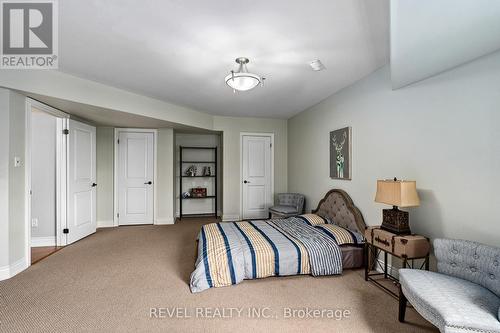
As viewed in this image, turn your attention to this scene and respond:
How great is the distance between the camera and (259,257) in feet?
8.23

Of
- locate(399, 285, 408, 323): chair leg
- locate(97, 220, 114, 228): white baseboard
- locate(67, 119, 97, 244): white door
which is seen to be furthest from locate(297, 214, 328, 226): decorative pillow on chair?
locate(97, 220, 114, 228): white baseboard

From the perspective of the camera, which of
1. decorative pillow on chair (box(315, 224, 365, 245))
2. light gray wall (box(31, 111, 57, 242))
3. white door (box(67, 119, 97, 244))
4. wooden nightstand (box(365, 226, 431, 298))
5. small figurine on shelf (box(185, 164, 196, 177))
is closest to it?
wooden nightstand (box(365, 226, 431, 298))

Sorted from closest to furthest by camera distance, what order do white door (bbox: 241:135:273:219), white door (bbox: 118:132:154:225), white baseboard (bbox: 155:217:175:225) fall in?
white door (bbox: 118:132:154:225) → white baseboard (bbox: 155:217:175:225) → white door (bbox: 241:135:273:219)

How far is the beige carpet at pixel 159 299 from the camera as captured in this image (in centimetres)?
182

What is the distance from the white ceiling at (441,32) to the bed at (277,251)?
1875 millimetres

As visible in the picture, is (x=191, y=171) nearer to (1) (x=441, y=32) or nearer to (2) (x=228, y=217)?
(2) (x=228, y=217)

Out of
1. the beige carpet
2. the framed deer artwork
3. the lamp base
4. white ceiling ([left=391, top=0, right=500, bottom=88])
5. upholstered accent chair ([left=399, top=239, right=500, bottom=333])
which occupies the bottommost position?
the beige carpet

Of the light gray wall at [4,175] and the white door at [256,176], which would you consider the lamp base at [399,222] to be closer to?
the white door at [256,176]

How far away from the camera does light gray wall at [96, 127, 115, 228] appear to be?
4797mm

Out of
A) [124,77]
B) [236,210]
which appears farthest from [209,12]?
[236,210]

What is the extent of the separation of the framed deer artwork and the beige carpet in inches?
53.9

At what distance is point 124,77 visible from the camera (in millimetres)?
2980

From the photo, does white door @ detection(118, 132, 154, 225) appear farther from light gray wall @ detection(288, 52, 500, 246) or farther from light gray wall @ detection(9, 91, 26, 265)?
light gray wall @ detection(288, 52, 500, 246)

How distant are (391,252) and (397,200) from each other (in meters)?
0.50
